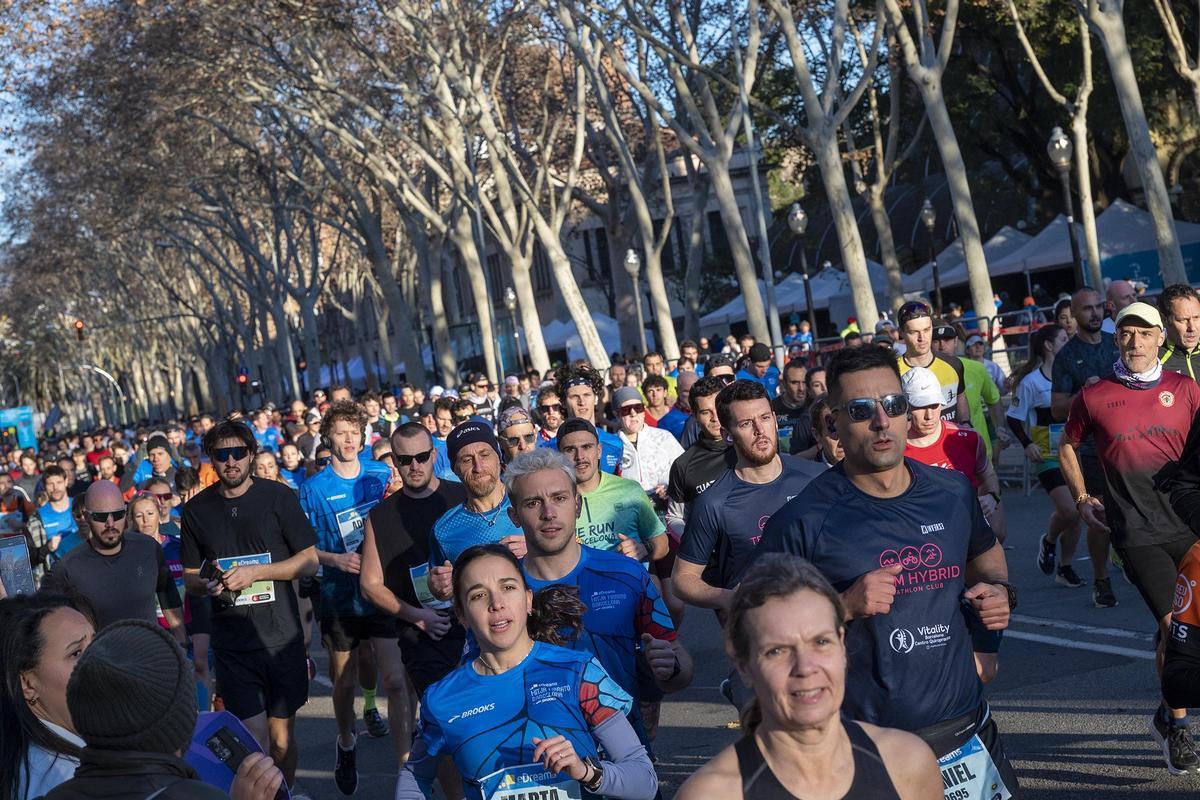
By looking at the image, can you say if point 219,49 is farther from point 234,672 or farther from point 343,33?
point 234,672

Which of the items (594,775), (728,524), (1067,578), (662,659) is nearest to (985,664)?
(662,659)

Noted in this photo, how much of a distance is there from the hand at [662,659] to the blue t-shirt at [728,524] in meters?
0.49

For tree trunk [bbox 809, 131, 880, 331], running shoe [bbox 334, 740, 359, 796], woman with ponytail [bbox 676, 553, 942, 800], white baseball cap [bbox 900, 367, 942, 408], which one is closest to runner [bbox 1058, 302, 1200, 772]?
white baseball cap [bbox 900, 367, 942, 408]

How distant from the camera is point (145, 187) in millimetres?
36188

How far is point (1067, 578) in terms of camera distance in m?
11.5

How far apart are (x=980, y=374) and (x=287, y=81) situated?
66.0 ft

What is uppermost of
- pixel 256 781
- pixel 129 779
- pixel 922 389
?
pixel 922 389

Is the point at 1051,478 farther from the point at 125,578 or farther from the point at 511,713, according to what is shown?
the point at 511,713

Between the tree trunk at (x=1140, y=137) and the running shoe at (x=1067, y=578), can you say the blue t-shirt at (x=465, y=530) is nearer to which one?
the running shoe at (x=1067, y=578)

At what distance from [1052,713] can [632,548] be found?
236cm

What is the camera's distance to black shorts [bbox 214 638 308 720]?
8070 millimetres

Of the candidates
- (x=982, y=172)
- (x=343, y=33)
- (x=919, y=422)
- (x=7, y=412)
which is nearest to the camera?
(x=919, y=422)

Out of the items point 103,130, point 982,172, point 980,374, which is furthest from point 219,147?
point 980,374

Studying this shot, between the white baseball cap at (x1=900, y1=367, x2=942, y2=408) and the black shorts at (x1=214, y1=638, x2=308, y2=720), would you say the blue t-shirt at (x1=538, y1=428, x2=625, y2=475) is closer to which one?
the black shorts at (x1=214, y1=638, x2=308, y2=720)
